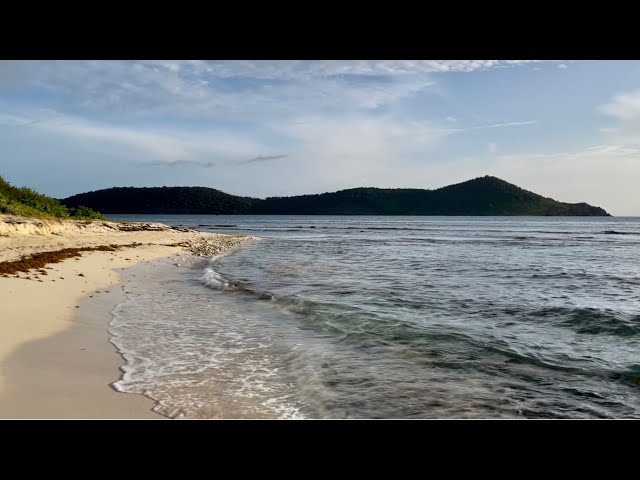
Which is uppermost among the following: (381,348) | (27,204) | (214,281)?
(27,204)

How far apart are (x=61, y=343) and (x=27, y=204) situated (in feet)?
96.7

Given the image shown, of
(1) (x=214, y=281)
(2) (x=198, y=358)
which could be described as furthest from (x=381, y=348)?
(1) (x=214, y=281)

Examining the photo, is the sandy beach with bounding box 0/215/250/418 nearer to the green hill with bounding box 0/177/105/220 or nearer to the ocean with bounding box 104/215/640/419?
the ocean with bounding box 104/215/640/419

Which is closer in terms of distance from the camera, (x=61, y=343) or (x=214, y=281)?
(x=61, y=343)

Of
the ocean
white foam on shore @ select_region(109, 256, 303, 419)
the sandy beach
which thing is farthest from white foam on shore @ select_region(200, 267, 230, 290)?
the sandy beach

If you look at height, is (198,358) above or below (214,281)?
below

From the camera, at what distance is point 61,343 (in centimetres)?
831

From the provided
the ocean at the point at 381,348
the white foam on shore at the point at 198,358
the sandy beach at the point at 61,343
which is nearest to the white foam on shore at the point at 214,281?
the ocean at the point at 381,348

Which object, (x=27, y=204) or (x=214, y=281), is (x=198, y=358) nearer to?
(x=214, y=281)

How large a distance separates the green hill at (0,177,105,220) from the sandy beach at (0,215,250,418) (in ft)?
32.1

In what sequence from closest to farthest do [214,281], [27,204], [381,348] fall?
1. [381,348]
2. [214,281]
3. [27,204]

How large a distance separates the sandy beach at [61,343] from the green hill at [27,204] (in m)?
9.80

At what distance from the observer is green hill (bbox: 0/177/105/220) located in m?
28.3

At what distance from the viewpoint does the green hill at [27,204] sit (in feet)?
92.9
